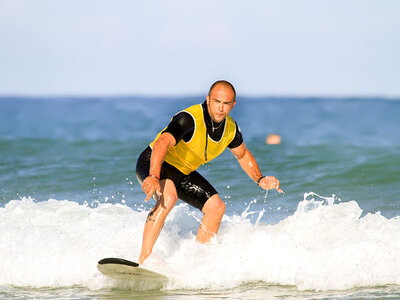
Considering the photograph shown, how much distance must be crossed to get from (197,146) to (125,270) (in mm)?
1190

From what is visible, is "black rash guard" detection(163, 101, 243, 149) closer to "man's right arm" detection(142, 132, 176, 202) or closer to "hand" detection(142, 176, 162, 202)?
"man's right arm" detection(142, 132, 176, 202)

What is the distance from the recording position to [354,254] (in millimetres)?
5531

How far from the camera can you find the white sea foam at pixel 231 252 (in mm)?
5434

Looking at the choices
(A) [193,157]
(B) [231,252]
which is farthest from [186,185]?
(B) [231,252]

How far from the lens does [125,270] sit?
5.21 meters

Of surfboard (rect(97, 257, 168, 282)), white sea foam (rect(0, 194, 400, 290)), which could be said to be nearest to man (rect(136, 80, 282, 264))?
surfboard (rect(97, 257, 168, 282))

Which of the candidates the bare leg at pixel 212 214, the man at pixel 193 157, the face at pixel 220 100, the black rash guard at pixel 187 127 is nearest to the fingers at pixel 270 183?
the man at pixel 193 157

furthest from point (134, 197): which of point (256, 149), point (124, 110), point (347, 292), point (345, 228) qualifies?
point (124, 110)

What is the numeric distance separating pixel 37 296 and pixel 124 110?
3641cm

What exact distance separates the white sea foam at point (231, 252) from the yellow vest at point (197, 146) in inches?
30.4

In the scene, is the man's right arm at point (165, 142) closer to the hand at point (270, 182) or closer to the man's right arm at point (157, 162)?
the man's right arm at point (157, 162)

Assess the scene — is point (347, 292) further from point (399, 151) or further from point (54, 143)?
point (54, 143)

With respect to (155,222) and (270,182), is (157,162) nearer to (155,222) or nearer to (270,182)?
(155,222)

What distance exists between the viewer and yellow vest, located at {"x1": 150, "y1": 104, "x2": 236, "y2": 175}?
5406 mm
